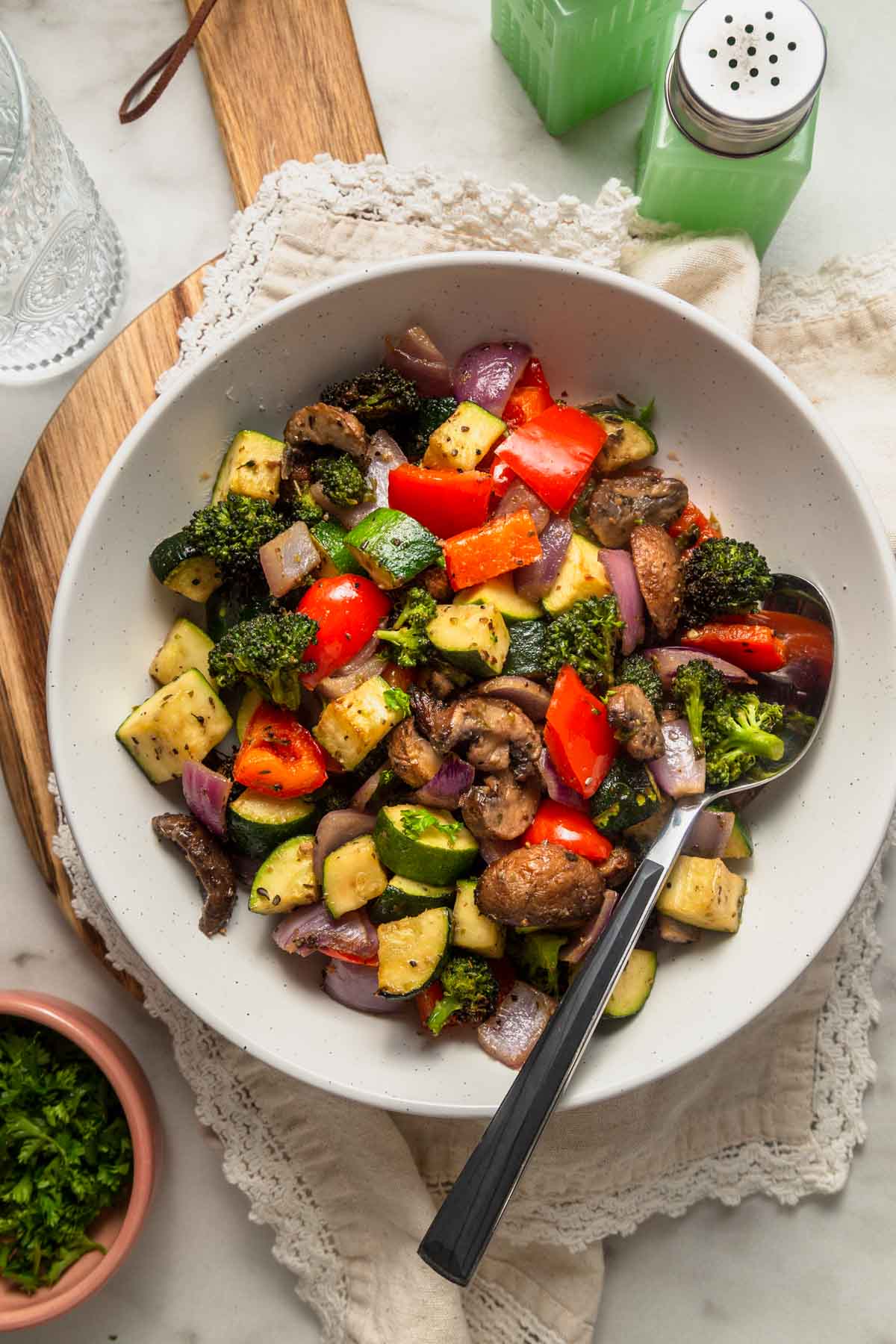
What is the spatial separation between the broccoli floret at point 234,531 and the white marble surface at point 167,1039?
1.11 meters

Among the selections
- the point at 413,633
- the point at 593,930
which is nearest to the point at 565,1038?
the point at 593,930

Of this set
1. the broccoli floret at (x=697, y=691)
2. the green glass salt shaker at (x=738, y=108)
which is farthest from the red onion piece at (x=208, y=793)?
the green glass salt shaker at (x=738, y=108)

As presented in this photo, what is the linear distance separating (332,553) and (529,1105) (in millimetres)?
1620

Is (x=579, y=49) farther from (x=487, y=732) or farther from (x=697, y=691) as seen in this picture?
(x=487, y=732)

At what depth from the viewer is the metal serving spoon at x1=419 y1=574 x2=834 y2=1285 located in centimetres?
264

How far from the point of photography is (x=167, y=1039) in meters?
3.67

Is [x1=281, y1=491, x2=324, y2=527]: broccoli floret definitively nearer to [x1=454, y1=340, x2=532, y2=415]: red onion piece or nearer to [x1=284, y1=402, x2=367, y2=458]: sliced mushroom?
[x1=284, y1=402, x2=367, y2=458]: sliced mushroom

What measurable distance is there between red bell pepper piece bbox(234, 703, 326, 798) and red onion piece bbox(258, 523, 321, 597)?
363 mm

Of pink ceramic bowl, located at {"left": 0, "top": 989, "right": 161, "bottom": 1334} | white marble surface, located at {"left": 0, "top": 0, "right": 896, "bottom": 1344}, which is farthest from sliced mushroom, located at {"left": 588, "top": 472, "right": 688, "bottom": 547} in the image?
pink ceramic bowl, located at {"left": 0, "top": 989, "right": 161, "bottom": 1334}

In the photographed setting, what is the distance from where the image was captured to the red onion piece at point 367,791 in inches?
118

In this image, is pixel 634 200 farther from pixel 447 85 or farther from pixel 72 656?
pixel 72 656

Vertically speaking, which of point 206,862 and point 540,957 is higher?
point 206,862

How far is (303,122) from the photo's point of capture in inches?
138

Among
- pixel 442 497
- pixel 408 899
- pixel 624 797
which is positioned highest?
pixel 442 497
